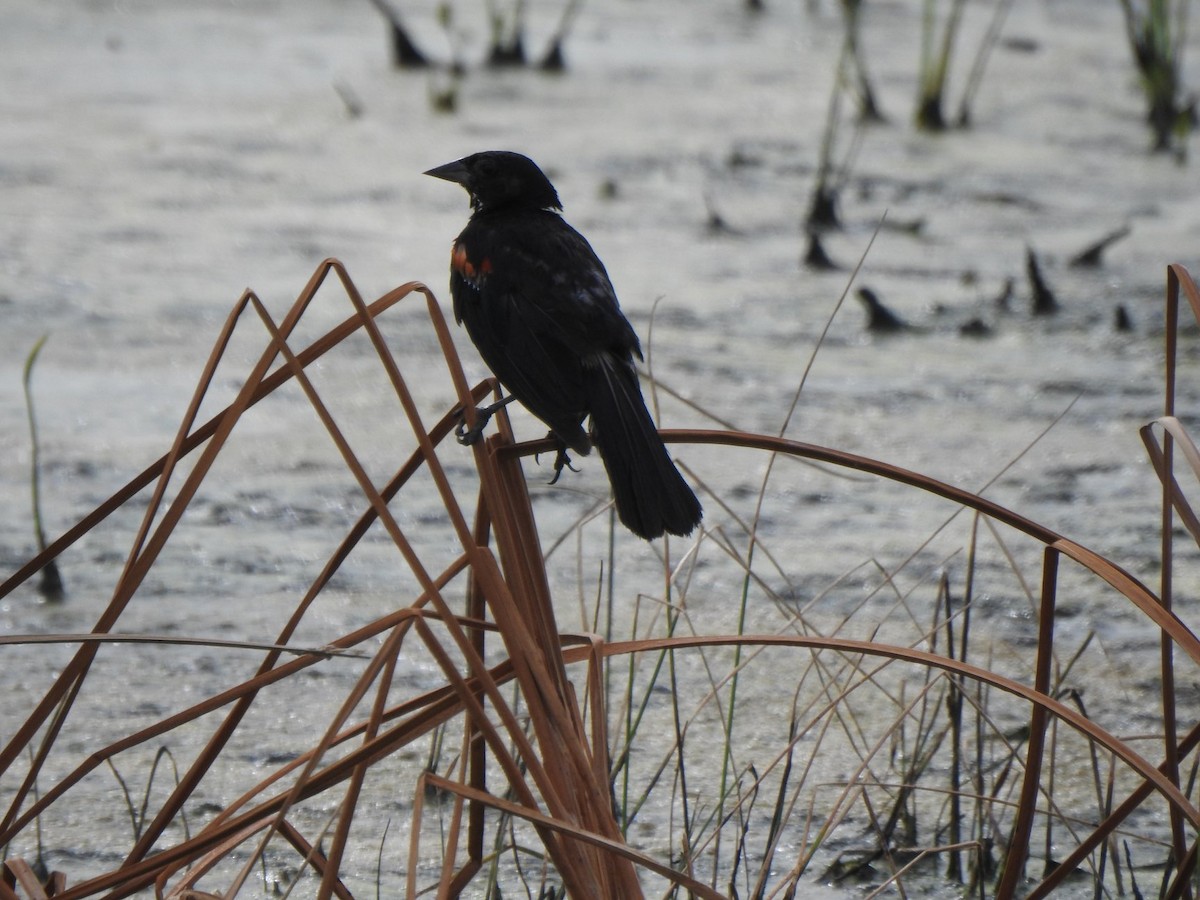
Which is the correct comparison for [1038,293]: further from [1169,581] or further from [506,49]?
[1169,581]

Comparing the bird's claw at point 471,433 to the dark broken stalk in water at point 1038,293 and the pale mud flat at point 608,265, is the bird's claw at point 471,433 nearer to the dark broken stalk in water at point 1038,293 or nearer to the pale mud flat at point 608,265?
the pale mud flat at point 608,265

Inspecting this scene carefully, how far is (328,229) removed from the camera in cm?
443

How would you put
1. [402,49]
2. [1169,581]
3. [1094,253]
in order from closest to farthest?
[1169,581]
[1094,253]
[402,49]

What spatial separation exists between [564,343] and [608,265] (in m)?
2.51

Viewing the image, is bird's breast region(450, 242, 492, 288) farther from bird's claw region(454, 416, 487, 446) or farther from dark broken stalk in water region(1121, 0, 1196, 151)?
dark broken stalk in water region(1121, 0, 1196, 151)

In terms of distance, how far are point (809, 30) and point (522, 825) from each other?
5372 millimetres

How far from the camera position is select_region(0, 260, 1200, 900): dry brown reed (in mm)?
1227

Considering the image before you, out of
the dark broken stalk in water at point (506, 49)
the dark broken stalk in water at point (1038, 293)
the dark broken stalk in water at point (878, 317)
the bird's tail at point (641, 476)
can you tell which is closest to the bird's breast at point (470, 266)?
the bird's tail at point (641, 476)

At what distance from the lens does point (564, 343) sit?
1.68 metres

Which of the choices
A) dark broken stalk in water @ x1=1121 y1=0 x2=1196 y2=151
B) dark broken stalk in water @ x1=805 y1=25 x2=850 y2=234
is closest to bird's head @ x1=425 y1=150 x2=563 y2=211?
dark broken stalk in water @ x1=805 y1=25 x2=850 y2=234

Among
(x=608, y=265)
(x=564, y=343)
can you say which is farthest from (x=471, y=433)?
(x=608, y=265)

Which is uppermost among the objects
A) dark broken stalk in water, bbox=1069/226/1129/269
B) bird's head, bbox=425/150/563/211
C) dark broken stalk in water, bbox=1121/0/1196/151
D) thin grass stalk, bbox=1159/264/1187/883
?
bird's head, bbox=425/150/563/211

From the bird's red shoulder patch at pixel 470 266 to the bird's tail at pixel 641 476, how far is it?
0.90ft

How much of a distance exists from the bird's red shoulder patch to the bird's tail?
0.27 m
